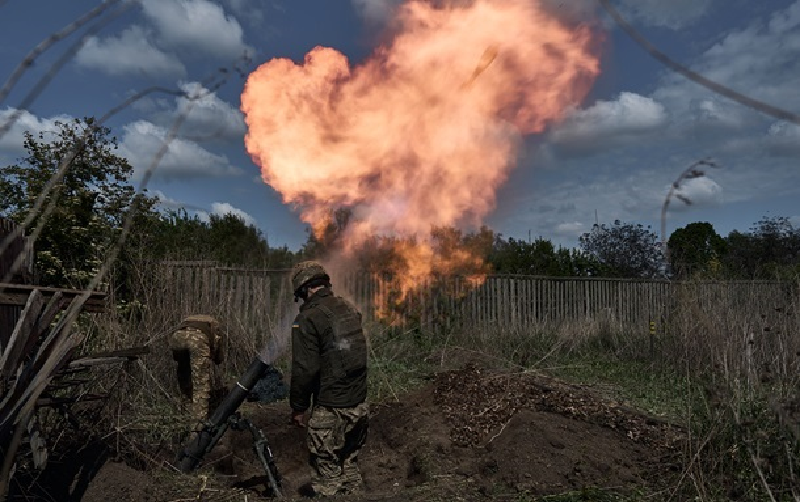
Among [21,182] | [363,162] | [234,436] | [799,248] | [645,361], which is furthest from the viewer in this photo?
[799,248]

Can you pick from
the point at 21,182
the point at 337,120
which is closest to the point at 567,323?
the point at 337,120

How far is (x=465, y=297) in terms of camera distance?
13555 millimetres

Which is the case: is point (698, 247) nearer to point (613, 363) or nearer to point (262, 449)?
point (613, 363)

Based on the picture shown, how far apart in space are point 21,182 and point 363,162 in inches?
249

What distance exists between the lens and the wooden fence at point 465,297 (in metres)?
9.95

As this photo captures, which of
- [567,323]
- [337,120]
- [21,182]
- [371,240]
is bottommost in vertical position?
[567,323]

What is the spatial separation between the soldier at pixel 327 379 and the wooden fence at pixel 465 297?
437 centimetres

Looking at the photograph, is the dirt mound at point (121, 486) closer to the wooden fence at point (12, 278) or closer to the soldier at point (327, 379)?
the soldier at point (327, 379)

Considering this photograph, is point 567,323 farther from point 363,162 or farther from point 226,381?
point 226,381

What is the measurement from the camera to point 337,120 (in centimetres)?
915

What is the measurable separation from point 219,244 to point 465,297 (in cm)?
646

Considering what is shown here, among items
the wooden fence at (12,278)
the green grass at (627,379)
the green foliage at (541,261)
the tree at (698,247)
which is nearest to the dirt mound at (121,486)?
the wooden fence at (12,278)

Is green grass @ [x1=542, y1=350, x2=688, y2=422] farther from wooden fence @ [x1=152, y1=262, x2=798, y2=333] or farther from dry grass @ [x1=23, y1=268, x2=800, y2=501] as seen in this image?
wooden fence @ [x1=152, y1=262, x2=798, y2=333]

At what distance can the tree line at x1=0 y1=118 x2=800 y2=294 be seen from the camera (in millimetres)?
9789
